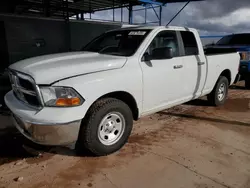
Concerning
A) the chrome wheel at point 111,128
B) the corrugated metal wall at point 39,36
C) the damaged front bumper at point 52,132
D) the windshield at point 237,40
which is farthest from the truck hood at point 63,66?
the windshield at point 237,40

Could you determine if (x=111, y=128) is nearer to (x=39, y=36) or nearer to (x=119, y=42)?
(x=119, y=42)

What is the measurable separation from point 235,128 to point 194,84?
3.69 ft

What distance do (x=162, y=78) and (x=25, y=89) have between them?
2.06m

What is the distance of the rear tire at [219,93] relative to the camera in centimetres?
569

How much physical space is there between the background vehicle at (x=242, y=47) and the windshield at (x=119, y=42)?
384 centimetres

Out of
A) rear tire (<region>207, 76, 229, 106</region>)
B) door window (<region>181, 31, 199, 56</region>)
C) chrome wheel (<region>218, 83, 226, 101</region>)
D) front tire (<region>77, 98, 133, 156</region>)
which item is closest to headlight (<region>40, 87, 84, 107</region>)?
front tire (<region>77, 98, 133, 156</region>)

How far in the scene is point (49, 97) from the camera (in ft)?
9.24

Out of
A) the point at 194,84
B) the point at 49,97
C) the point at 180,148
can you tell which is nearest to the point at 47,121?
the point at 49,97

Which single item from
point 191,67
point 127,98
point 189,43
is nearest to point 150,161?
point 127,98

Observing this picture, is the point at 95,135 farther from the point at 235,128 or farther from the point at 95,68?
the point at 235,128

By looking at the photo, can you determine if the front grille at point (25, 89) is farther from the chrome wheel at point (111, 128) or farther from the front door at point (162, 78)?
the front door at point (162, 78)

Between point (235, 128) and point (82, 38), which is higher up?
point (82, 38)

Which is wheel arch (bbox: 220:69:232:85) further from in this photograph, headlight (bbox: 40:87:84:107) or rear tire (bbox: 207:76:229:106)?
headlight (bbox: 40:87:84:107)

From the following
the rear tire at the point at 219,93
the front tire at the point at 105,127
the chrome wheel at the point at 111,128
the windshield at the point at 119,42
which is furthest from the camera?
the rear tire at the point at 219,93
